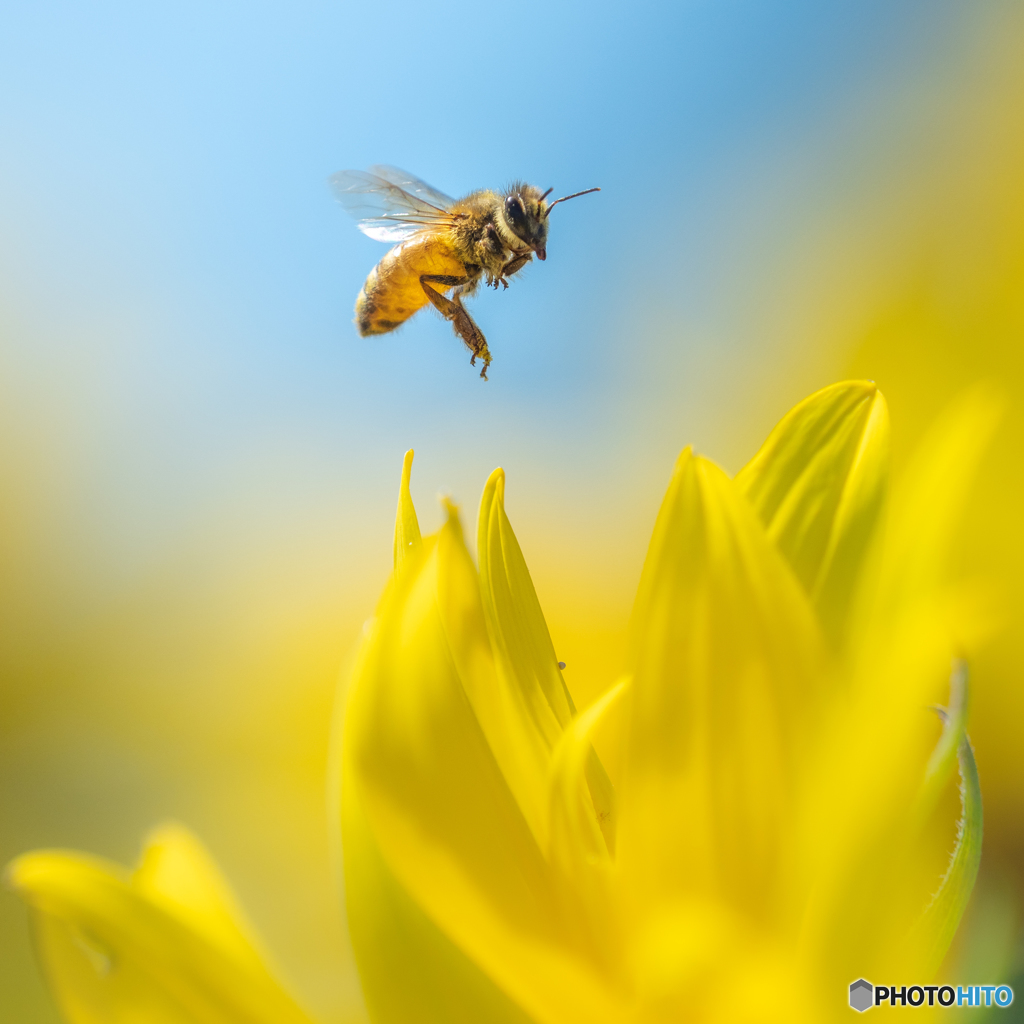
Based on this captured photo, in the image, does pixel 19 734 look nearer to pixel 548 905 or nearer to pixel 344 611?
pixel 344 611

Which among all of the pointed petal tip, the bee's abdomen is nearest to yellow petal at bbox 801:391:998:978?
the pointed petal tip

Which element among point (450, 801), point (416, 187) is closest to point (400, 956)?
point (450, 801)

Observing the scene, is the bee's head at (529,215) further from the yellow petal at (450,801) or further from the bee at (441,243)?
the yellow petal at (450,801)

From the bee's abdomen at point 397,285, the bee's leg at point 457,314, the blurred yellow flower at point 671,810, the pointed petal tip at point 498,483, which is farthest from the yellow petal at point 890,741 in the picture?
the bee's abdomen at point 397,285

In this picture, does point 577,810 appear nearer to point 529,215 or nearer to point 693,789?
point 693,789

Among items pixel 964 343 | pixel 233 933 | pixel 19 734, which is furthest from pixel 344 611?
pixel 233 933

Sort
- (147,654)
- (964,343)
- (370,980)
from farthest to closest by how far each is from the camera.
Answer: (147,654), (964,343), (370,980)

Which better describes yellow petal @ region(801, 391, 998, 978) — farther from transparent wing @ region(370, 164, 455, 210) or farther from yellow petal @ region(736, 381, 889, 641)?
transparent wing @ region(370, 164, 455, 210)
